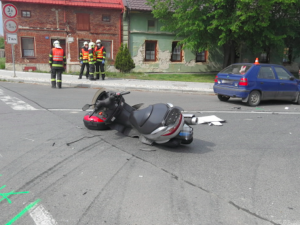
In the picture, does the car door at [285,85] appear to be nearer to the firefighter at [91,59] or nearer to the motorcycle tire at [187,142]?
the motorcycle tire at [187,142]

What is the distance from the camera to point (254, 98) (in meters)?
10.2

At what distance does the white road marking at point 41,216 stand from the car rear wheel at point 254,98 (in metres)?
8.46

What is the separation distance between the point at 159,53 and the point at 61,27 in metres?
8.45

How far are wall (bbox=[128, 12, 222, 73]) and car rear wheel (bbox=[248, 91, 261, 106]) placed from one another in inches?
643

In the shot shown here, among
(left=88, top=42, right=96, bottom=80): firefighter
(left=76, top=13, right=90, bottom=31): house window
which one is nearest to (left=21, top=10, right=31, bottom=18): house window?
(left=76, top=13, right=90, bottom=31): house window

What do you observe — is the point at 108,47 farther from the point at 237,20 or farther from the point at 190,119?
the point at 190,119

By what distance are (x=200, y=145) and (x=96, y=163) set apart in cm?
203

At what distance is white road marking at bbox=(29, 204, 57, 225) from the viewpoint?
9.42 ft

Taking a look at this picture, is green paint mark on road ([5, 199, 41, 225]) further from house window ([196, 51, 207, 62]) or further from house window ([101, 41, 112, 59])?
house window ([196, 51, 207, 62])

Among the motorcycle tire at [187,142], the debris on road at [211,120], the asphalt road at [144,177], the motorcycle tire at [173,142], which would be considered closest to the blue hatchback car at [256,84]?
the debris on road at [211,120]

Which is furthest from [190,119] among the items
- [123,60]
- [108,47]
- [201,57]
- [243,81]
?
[201,57]

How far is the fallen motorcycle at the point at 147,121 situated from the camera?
15.4 ft

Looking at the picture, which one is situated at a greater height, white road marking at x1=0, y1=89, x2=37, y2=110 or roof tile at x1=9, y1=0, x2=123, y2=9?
roof tile at x1=9, y1=0, x2=123, y2=9

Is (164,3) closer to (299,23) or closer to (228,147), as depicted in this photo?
(299,23)
